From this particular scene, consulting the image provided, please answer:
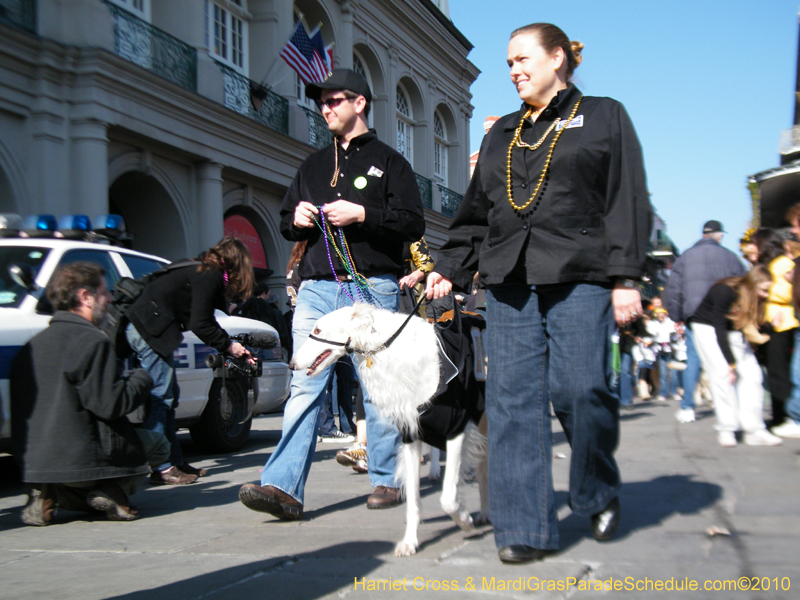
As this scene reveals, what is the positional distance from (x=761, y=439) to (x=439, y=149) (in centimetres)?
2748

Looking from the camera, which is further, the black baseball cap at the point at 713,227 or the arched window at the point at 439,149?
the arched window at the point at 439,149

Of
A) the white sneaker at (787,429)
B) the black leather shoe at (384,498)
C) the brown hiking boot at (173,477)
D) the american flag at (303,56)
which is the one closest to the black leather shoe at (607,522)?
the black leather shoe at (384,498)

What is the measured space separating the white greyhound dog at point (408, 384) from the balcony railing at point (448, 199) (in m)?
28.3

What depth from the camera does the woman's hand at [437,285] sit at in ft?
11.8

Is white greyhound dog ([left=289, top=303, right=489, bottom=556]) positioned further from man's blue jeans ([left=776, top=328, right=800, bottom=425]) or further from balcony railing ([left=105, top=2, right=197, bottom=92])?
balcony railing ([left=105, top=2, right=197, bottom=92])

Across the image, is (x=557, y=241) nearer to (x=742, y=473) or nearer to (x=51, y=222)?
(x=742, y=473)

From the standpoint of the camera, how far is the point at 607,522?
334 centimetres

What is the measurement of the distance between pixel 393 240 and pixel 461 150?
→ 3066 centimetres

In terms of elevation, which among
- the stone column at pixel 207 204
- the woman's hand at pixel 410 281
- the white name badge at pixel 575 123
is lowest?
the woman's hand at pixel 410 281

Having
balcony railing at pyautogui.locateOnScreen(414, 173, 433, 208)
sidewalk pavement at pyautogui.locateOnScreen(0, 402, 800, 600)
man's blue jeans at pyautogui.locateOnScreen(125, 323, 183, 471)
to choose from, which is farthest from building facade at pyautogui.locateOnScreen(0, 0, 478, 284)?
sidewalk pavement at pyautogui.locateOnScreen(0, 402, 800, 600)

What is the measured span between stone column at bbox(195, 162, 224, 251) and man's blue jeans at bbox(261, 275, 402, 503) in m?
13.1

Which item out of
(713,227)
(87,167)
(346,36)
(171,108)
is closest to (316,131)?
(346,36)

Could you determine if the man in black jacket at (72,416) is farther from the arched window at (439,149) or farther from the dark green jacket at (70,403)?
the arched window at (439,149)

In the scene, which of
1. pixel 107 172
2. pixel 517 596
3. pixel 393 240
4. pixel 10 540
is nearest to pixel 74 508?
pixel 10 540
